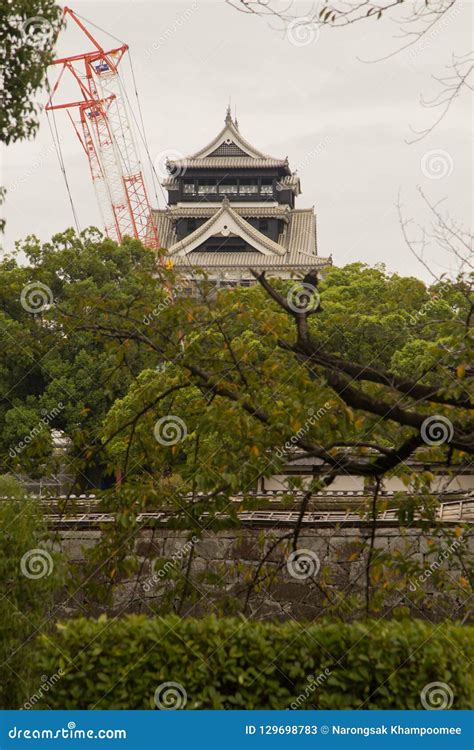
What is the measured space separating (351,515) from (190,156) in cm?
4155

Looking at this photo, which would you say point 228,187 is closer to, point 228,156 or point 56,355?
point 228,156

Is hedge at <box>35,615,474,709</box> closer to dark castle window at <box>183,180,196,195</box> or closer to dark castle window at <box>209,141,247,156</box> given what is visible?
dark castle window at <box>183,180,196,195</box>

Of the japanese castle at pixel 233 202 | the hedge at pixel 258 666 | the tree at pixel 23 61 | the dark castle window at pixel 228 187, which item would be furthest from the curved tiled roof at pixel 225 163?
the hedge at pixel 258 666

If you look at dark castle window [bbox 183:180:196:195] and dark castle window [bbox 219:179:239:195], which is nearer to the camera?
dark castle window [bbox 219:179:239:195]

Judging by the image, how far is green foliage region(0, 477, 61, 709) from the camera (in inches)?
340

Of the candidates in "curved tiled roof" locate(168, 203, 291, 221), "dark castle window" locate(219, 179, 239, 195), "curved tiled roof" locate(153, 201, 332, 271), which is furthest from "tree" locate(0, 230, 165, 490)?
"dark castle window" locate(219, 179, 239, 195)

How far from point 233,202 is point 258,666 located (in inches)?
1863

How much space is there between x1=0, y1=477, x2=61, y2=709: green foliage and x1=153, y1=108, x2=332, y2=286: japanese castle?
4026 centimetres

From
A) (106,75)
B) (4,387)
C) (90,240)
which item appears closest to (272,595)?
(4,387)

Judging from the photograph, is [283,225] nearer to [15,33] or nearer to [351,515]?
[351,515]

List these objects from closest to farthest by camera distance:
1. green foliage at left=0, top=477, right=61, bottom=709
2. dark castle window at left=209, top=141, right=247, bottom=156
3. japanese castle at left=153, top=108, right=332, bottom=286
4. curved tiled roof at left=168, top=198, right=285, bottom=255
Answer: green foliage at left=0, top=477, right=61, bottom=709 < curved tiled roof at left=168, top=198, right=285, bottom=255 < japanese castle at left=153, top=108, right=332, bottom=286 < dark castle window at left=209, top=141, right=247, bottom=156

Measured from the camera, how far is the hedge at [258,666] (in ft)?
20.5

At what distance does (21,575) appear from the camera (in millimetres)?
8898

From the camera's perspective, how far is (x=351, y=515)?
14023mm
